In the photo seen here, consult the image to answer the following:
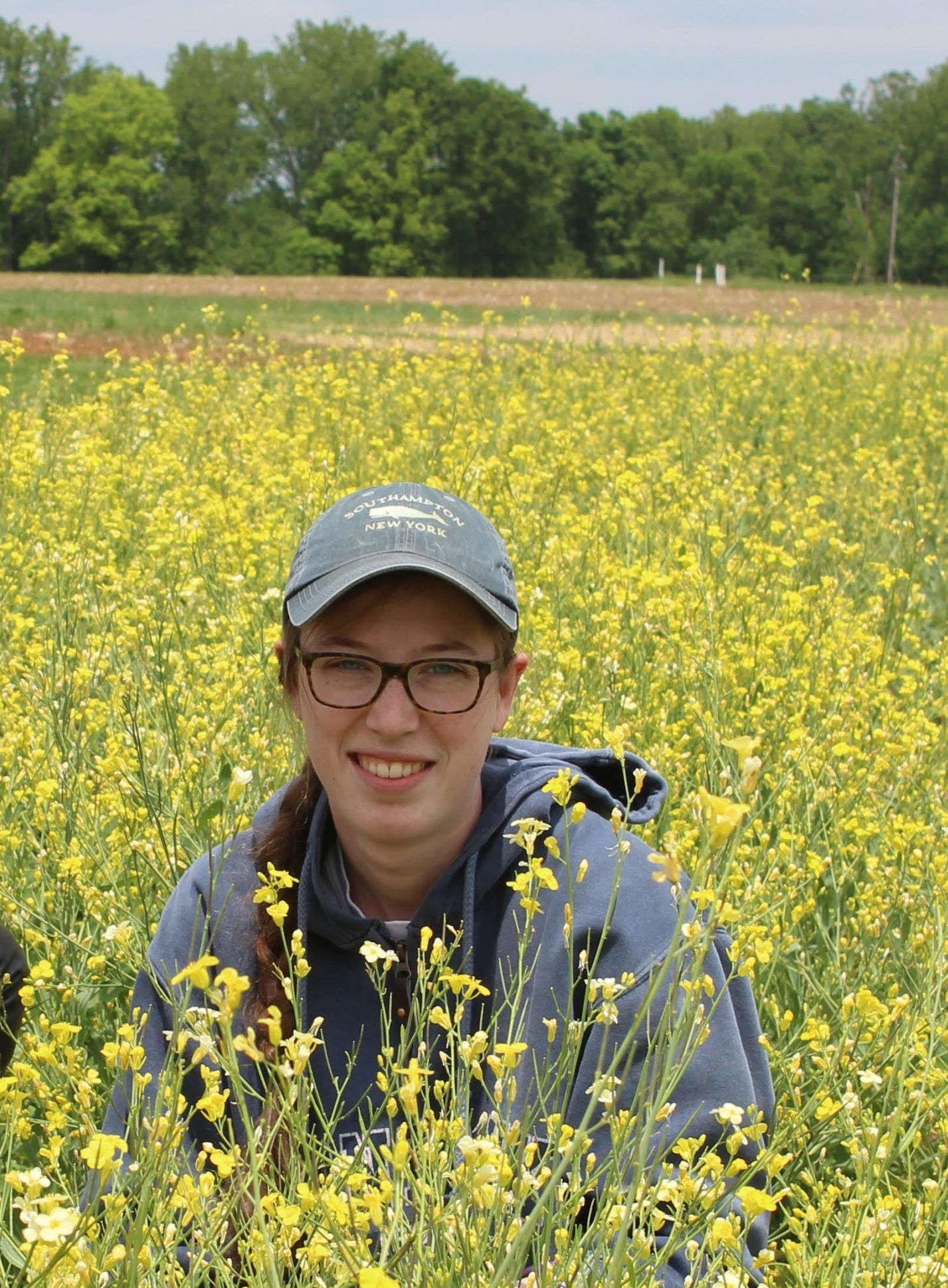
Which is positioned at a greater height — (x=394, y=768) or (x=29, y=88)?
(x=29, y=88)

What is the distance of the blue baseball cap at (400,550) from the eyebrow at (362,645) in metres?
0.04

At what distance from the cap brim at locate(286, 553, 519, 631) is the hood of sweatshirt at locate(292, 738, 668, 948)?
0.80ft

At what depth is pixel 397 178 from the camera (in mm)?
64125

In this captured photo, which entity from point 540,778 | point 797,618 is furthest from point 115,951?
point 797,618

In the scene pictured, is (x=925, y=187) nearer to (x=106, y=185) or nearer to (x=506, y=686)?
(x=106, y=185)

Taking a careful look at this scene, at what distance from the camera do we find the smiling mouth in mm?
1952

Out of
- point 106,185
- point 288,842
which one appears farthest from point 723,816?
point 106,185

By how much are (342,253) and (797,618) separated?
60584 mm

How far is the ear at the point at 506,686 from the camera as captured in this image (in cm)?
209

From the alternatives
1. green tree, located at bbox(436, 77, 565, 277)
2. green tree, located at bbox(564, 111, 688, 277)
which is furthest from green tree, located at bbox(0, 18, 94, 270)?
green tree, located at bbox(564, 111, 688, 277)

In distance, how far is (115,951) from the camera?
246 centimetres

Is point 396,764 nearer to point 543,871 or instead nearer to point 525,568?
point 543,871

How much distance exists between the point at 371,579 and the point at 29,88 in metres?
77.0

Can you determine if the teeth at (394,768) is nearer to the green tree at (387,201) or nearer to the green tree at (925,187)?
the green tree at (387,201)
